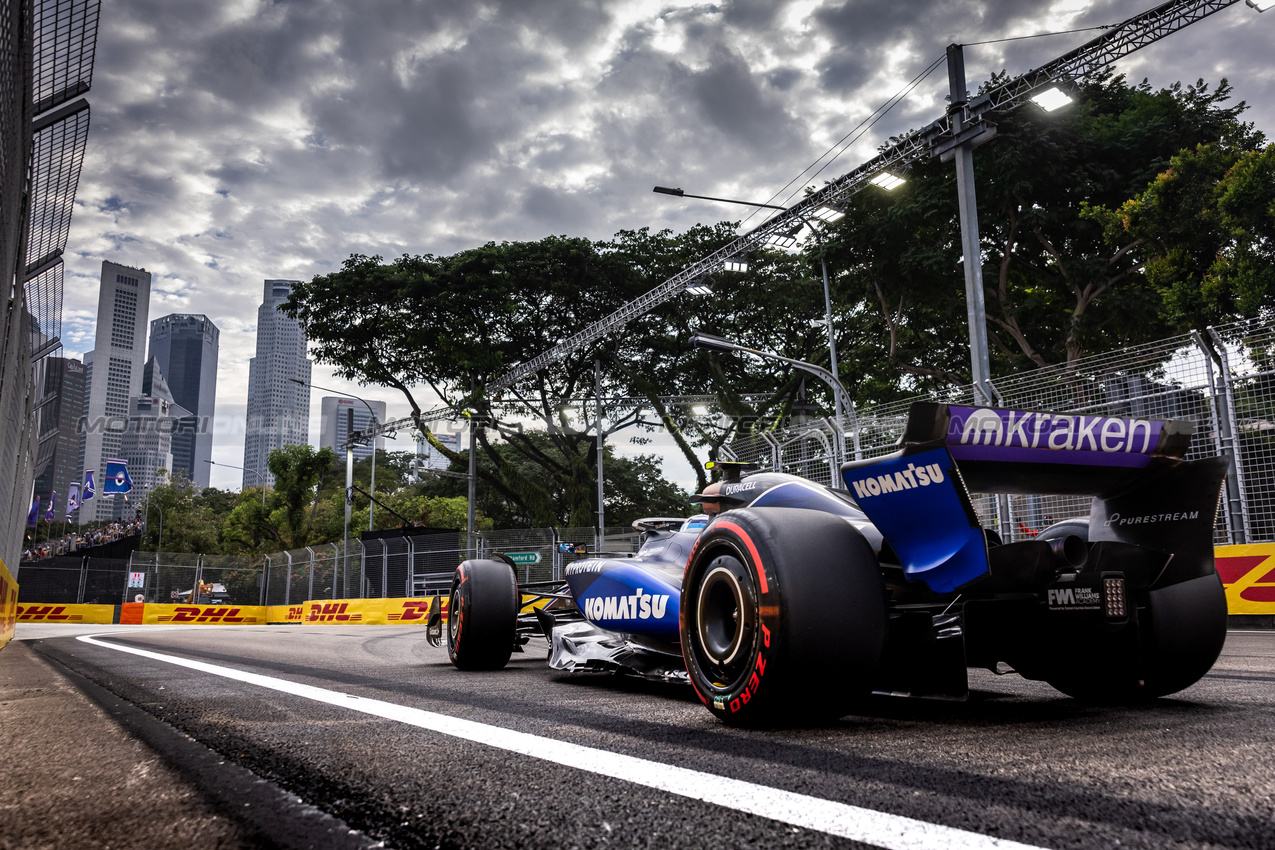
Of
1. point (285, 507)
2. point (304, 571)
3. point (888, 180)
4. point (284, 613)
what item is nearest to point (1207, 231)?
point (888, 180)

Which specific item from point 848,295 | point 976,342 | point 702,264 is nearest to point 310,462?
point 702,264

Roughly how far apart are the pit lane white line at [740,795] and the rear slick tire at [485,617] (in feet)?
8.80

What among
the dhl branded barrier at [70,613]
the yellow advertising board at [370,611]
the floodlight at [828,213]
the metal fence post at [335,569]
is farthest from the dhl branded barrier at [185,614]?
the floodlight at [828,213]

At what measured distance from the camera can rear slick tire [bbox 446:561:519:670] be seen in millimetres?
5328

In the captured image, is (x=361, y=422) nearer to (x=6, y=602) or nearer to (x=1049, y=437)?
(x=6, y=602)

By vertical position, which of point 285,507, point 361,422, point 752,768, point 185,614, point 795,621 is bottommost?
point 185,614

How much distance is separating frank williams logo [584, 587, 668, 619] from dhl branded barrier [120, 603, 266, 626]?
25151mm

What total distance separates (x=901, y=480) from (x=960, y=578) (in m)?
0.35

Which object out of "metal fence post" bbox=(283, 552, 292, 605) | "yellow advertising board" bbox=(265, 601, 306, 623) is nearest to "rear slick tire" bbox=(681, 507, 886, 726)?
"yellow advertising board" bbox=(265, 601, 306, 623)

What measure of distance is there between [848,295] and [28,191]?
20.2 m

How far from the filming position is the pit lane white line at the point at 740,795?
123 centimetres

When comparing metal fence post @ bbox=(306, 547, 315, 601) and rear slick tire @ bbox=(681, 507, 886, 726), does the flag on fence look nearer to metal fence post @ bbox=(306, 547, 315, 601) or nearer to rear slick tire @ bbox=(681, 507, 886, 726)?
metal fence post @ bbox=(306, 547, 315, 601)

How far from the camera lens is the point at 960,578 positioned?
2.56m

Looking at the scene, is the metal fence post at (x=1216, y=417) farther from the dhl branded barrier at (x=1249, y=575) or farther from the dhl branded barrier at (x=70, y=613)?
the dhl branded barrier at (x=70, y=613)
